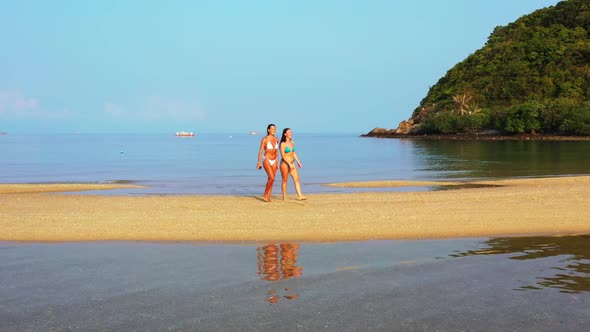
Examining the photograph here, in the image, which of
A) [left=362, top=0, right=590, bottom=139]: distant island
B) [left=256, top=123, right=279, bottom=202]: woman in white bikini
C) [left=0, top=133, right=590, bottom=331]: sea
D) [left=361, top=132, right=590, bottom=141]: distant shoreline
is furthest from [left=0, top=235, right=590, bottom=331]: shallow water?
[left=362, top=0, right=590, bottom=139]: distant island

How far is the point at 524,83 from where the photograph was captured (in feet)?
412

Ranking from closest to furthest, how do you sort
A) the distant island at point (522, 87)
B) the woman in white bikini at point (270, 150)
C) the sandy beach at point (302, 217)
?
the sandy beach at point (302, 217), the woman in white bikini at point (270, 150), the distant island at point (522, 87)

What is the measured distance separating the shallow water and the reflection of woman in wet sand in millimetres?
17

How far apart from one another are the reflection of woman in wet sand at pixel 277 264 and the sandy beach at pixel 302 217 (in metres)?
0.93

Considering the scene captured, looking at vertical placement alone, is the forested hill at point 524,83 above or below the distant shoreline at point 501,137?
above

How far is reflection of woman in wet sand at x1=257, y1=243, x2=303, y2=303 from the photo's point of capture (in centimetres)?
748

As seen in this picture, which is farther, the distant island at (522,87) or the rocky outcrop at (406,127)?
the rocky outcrop at (406,127)

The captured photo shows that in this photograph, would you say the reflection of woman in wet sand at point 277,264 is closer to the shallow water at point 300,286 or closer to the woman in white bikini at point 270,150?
the shallow water at point 300,286

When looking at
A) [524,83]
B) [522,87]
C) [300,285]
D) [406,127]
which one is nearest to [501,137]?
[522,87]

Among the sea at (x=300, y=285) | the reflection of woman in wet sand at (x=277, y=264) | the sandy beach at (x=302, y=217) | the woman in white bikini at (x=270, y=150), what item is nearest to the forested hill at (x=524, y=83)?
the sandy beach at (x=302, y=217)

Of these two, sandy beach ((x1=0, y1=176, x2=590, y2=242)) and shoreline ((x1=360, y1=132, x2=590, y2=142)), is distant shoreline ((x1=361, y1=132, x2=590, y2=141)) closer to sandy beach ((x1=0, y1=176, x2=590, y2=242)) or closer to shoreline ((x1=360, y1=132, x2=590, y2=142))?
shoreline ((x1=360, y1=132, x2=590, y2=142))

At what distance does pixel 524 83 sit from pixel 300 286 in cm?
12944

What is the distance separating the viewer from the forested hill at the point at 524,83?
10569 cm

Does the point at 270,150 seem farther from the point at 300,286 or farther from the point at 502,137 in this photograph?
the point at 502,137
